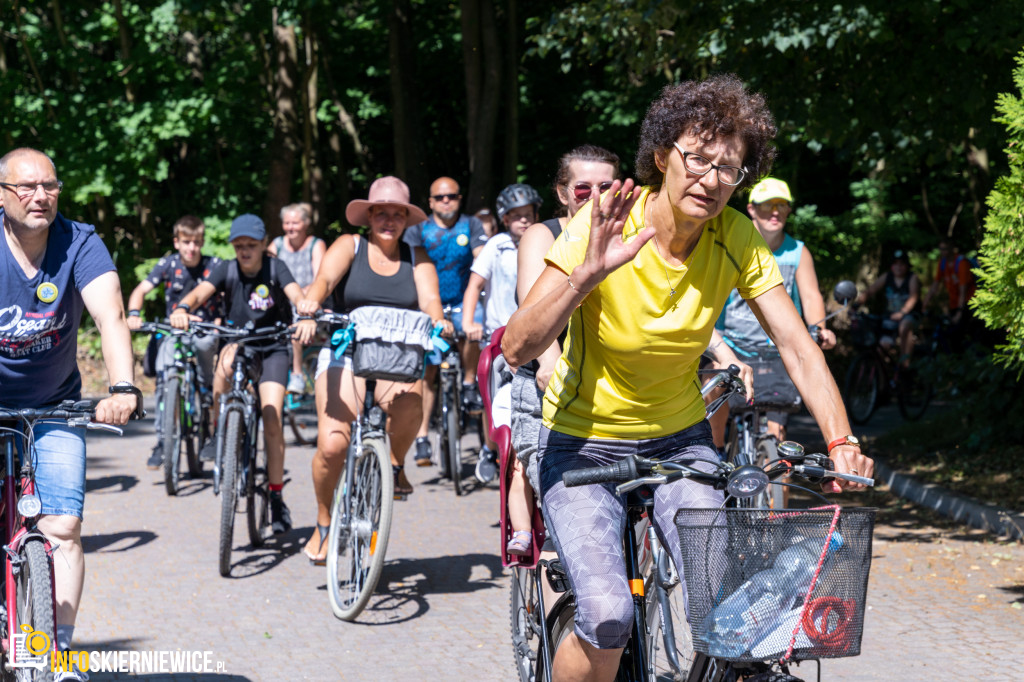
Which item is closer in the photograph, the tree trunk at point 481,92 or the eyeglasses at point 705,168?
the eyeglasses at point 705,168

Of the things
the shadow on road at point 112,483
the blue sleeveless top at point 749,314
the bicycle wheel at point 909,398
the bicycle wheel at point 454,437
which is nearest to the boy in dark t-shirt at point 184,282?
the shadow on road at point 112,483

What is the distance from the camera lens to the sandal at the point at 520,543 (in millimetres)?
4305

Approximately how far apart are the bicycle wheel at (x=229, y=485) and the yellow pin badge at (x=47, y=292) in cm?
257

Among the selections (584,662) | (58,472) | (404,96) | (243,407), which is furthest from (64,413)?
(404,96)

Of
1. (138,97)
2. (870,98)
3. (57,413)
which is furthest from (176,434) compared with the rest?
(138,97)

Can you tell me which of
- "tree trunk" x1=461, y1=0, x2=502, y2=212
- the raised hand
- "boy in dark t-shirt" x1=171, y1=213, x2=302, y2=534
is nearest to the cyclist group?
the raised hand

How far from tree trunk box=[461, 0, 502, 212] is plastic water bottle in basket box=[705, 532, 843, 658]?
14.9 meters

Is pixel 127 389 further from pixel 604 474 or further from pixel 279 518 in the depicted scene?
pixel 279 518

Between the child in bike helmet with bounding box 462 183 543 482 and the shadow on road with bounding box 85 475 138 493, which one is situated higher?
the child in bike helmet with bounding box 462 183 543 482

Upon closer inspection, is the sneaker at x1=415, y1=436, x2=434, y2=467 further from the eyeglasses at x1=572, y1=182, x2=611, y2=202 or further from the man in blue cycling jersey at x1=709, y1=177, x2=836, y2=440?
the eyeglasses at x1=572, y1=182, x2=611, y2=202

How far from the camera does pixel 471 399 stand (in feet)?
33.3

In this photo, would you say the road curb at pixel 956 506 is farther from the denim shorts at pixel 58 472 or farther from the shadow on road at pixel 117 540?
the denim shorts at pixel 58 472

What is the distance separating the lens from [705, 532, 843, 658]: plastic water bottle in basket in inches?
108

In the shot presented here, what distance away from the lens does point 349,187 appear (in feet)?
81.6
